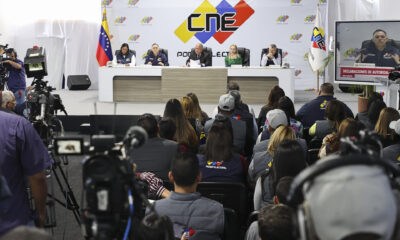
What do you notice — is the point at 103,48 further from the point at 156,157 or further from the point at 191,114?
the point at 156,157

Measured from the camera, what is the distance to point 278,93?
5.57m

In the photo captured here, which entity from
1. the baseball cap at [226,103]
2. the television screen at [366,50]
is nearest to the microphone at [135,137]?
the baseball cap at [226,103]

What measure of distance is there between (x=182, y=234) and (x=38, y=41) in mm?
11915

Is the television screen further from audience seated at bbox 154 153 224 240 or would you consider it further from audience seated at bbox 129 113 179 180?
audience seated at bbox 154 153 224 240

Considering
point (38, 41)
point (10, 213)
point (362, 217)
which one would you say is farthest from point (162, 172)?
point (38, 41)

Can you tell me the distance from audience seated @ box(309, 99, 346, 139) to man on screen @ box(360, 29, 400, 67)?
309 centimetres

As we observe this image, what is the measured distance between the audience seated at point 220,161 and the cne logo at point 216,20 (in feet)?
31.6

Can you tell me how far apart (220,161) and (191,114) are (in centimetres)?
167

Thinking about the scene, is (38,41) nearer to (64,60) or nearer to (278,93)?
(64,60)

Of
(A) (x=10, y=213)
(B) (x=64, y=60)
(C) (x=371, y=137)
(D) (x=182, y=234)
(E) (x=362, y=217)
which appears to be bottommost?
(D) (x=182, y=234)

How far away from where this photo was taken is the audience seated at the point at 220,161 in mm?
3312

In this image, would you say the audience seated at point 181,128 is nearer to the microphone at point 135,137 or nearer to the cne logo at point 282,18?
the microphone at point 135,137

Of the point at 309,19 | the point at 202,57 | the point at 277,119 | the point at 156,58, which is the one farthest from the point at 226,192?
the point at 309,19

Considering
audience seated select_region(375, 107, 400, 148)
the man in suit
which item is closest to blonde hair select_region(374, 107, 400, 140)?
audience seated select_region(375, 107, 400, 148)
